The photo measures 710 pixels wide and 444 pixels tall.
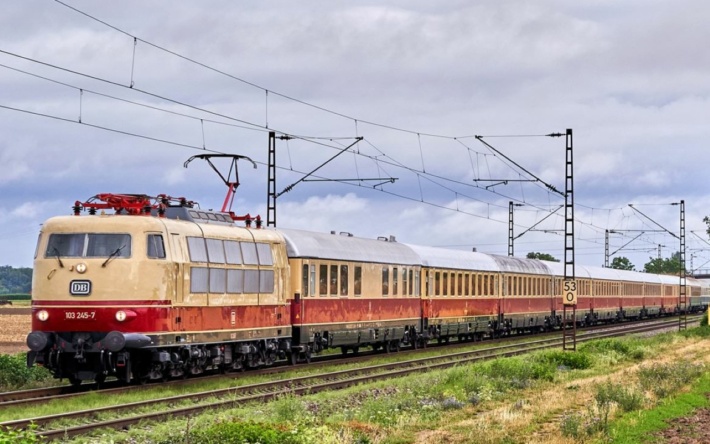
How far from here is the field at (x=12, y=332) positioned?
160ft

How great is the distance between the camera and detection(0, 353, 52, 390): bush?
2838 cm

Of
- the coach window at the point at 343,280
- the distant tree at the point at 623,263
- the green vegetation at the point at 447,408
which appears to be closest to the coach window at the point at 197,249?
the green vegetation at the point at 447,408

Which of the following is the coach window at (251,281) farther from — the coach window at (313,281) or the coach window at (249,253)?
the coach window at (313,281)

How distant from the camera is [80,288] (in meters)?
24.3

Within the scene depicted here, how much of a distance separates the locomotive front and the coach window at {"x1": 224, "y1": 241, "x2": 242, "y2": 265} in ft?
9.88

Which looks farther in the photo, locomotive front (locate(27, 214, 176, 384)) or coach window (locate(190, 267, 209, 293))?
coach window (locate(190, 267, 209, 293))

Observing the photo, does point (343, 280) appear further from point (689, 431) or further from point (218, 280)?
point (689, 431)

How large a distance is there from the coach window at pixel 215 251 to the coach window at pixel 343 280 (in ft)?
28.4

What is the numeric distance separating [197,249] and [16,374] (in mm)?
6839

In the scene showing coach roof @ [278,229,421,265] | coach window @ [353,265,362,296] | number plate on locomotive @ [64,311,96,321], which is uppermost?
coach roof @ [278,229,421,265]

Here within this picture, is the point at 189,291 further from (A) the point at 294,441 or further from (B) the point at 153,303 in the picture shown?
(A) the point at 294,441

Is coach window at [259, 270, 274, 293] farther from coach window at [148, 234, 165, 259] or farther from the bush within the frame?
the bush

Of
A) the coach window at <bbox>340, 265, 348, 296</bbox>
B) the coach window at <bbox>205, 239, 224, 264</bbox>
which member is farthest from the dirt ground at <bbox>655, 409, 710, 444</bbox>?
the coach window at <bbox>340, 265, 348, 296</bbox>

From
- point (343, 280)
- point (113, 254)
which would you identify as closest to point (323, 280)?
point (343, 280)
